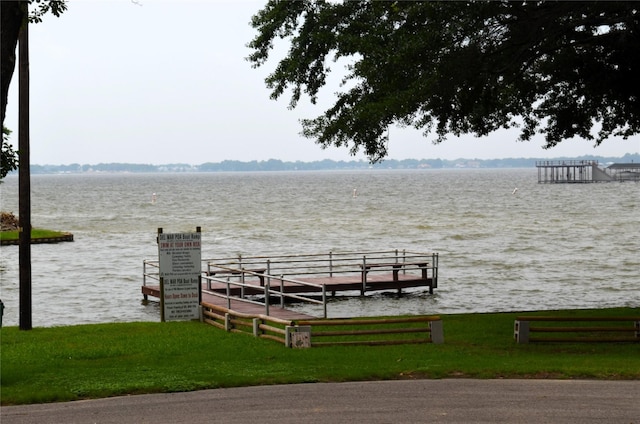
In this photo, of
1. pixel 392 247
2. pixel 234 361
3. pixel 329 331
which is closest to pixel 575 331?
pixel 329 331

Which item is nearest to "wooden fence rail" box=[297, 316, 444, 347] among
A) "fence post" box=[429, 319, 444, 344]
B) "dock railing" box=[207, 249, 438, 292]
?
"fence post" box=[429, 319, 444, 344]

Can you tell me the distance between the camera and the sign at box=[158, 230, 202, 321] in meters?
21.8

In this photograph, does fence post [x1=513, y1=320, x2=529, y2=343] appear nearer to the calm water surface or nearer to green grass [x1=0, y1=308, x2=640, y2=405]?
green grass [x1=0, y1=308, x2=640, y2=405]

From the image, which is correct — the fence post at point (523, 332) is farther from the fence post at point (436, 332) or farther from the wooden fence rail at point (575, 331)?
the fence post at point (436, 332)

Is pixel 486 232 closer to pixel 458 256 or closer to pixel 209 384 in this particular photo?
pixel 458 256

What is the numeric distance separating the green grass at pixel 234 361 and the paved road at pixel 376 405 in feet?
2.05

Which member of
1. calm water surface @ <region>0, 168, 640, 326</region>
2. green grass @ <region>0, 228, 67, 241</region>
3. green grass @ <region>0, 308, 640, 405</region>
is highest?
green grass @ <region>0, 308, 640, 405</region>

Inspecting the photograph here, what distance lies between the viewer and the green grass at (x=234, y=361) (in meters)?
14.3

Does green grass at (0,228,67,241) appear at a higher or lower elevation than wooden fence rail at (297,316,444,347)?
lower

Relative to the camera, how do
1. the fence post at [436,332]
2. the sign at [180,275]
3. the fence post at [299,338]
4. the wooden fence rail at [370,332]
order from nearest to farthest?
the fence post at [299,338] → the wooden fence rail at [370,332] → the fence post at [436,332] → the sign at [180,275]

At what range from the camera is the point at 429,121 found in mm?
20500

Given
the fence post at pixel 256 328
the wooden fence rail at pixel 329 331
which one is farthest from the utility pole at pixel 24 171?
the fence post at pixel 256 328

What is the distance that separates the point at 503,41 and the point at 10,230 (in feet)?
170

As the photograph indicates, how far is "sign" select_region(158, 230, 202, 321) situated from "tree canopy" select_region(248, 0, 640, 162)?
3.95 m
